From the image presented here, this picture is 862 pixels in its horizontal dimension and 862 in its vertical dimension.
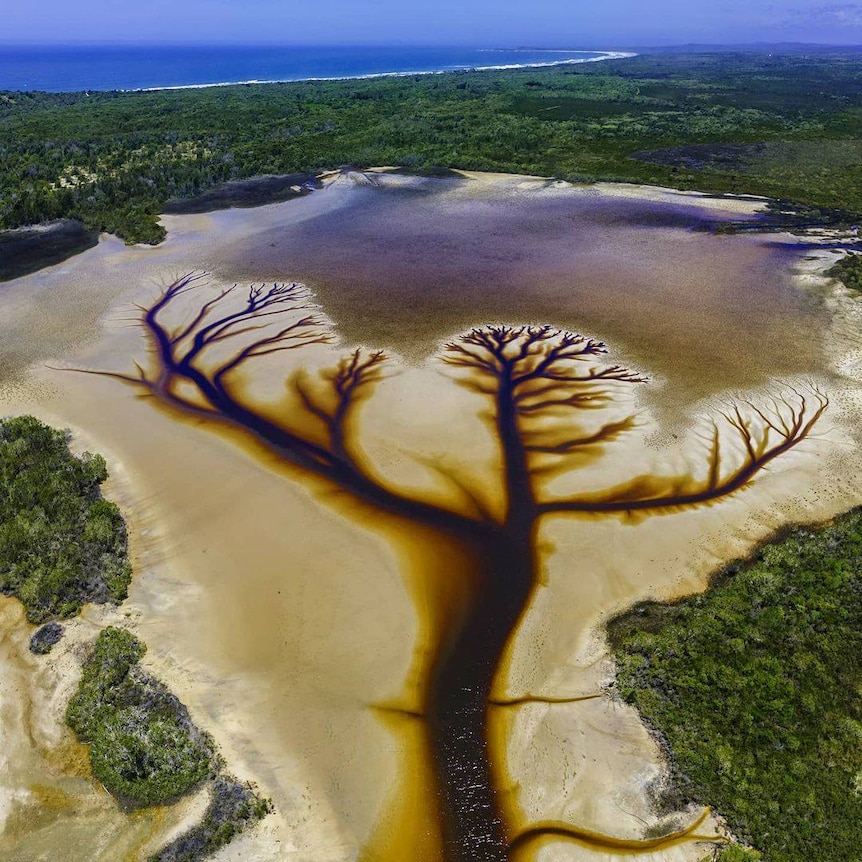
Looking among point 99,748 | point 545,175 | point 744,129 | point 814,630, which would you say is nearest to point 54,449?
point 99,748

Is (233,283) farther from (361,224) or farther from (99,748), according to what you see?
(99,748)

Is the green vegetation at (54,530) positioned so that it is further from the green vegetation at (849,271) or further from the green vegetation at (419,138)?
the green vegetation at (849,271)

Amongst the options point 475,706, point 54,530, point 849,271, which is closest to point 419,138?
point 849,271

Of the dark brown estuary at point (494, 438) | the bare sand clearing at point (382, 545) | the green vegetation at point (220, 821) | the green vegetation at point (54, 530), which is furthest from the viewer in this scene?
the green vegetation at point (54, 530)

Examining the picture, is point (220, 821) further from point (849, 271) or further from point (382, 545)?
point (849, 271)

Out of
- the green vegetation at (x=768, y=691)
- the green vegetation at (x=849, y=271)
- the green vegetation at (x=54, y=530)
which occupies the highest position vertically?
the green vegetation at (x=849, y=271)

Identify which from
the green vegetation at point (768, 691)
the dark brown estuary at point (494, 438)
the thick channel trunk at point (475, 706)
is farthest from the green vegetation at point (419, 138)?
the green vegetation at point (768, 691)

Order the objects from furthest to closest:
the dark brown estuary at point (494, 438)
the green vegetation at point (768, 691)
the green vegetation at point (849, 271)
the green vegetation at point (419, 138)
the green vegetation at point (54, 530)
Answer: the green vegetation at point (419, 138), the green vegetation at point (849, 271), the green vegetation at point (54, 530), the dark brown estuary at point (494, 438), the green vegetation at point (768, 691)

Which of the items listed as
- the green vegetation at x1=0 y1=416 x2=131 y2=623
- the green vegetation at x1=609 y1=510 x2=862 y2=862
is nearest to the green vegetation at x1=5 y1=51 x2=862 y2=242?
the green vegetation at x1=0 y1=416 x2=131 y2=623
